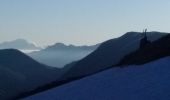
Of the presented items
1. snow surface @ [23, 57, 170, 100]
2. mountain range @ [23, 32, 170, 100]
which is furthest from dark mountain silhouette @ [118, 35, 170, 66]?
snow surface @ [23, 57, 170, 100]

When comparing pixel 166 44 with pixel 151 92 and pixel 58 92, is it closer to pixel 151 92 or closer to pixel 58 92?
pixel 58 92

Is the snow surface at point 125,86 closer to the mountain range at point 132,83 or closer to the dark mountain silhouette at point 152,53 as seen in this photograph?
the mountain range at point 132,83

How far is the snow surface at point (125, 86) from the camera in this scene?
45.6 metres

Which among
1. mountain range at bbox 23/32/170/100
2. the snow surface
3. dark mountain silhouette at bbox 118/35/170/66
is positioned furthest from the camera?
dark mountain silhouette at bbox 118/35/170/66

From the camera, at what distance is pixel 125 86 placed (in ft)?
169

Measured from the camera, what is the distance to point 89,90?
5512 centimetres

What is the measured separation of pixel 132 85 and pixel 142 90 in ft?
12.5

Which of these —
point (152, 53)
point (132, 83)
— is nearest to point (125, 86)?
point (132, 83)

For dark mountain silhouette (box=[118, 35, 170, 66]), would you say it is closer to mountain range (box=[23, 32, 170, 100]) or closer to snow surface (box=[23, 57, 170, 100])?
mountain range (box=[23, 32, 170, 100])

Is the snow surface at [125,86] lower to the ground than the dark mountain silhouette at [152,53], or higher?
lower

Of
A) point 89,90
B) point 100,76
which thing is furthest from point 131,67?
point 89,90

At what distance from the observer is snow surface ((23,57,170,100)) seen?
1796 inches

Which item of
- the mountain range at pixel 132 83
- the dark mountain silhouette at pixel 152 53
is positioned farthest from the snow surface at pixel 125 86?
the dark mountain silhouette at pixel 152 53

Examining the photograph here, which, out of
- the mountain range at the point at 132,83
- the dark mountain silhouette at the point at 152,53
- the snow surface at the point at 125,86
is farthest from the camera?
the dark mountain silhouette at the point at 152,53
